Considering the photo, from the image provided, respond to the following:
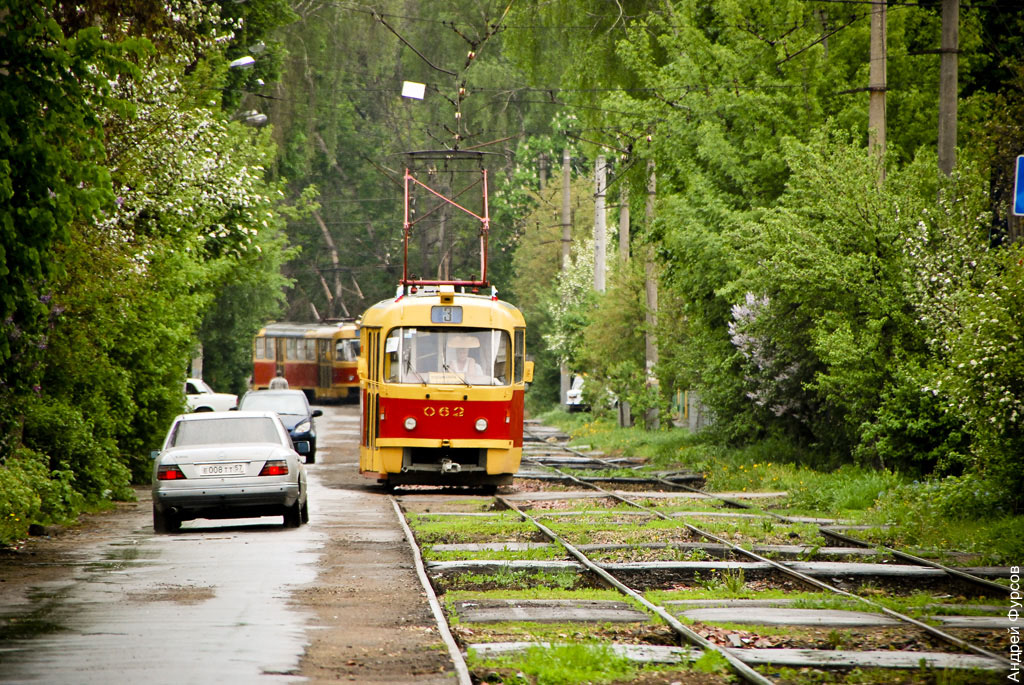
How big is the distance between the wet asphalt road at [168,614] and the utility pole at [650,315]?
2020cm

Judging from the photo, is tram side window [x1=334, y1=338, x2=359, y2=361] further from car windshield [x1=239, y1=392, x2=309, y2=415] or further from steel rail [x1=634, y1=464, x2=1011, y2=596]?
steel rail [x1=634, y1=464, x2=1011, y2=596]

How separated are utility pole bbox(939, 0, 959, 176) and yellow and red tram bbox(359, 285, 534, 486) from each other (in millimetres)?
7164

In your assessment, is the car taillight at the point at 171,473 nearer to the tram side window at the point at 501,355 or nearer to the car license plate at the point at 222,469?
the car license plate at the point at 222,469

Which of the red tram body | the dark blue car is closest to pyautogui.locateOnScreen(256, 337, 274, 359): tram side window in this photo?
the dark blue car

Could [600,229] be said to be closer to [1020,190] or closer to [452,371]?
[452,371]

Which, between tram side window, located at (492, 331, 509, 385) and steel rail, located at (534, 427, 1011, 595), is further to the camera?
tram side window, located at (492, 331, 509, 385)

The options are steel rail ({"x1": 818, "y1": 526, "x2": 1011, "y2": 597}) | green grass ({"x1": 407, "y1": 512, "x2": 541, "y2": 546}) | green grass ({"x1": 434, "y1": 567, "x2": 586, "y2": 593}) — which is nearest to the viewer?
steel rail ({"x1": 818, "y1": 526, "x2": 1011, "y2": 597})

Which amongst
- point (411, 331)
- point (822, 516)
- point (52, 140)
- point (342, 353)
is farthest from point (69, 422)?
point (342, 353)

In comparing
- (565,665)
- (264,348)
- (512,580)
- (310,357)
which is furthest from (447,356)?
(264,348)

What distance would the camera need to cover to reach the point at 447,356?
2383 centimetres

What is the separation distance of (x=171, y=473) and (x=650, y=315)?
23413 millimetres

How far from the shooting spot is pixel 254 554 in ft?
50.4

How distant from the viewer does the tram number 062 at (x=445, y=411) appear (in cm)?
2341

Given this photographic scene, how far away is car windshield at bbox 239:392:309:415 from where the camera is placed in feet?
114
